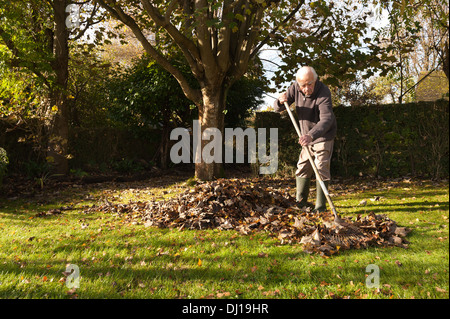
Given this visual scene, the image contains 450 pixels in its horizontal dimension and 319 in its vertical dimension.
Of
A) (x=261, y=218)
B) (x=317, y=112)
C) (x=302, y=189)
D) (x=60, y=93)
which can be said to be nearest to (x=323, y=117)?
(x=317, y=112)

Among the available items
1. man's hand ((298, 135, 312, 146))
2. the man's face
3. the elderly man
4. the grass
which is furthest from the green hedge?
man's hand ((298, 135, 312, 146))

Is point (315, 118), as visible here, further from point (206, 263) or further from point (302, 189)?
point (206, 263)

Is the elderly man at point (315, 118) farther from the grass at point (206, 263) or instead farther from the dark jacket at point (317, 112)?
the grass at point (206, 263)

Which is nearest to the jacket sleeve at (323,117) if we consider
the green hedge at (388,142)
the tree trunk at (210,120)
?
the tree trunk at (210,120)

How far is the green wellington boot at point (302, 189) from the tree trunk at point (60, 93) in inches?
327

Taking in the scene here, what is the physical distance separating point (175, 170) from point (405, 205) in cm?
937

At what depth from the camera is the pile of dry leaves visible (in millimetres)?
4043

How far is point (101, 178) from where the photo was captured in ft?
38.5

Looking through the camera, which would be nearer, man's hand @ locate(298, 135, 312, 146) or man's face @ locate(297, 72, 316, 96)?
man's hand @ locate(298, 135, 312, 146)

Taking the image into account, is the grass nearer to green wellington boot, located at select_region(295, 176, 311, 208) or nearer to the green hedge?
green wellington boot, located at select_region(295, 176, 311, 208)

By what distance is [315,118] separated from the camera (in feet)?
18.3

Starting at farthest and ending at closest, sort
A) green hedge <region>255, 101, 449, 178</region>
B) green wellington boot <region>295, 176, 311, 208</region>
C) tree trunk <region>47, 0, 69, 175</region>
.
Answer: tree trunk <region>47, 0, 69, 175</region>
green hedge <region>255, 101, 449, 178</region>
green wellington boot <region>295, 176, 311, 208</region>

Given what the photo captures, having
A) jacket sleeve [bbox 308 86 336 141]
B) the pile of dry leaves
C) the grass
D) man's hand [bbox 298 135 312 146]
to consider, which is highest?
jacket sleeve [bbox 308 86 336 141]

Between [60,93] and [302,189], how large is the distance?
8.87 metres
